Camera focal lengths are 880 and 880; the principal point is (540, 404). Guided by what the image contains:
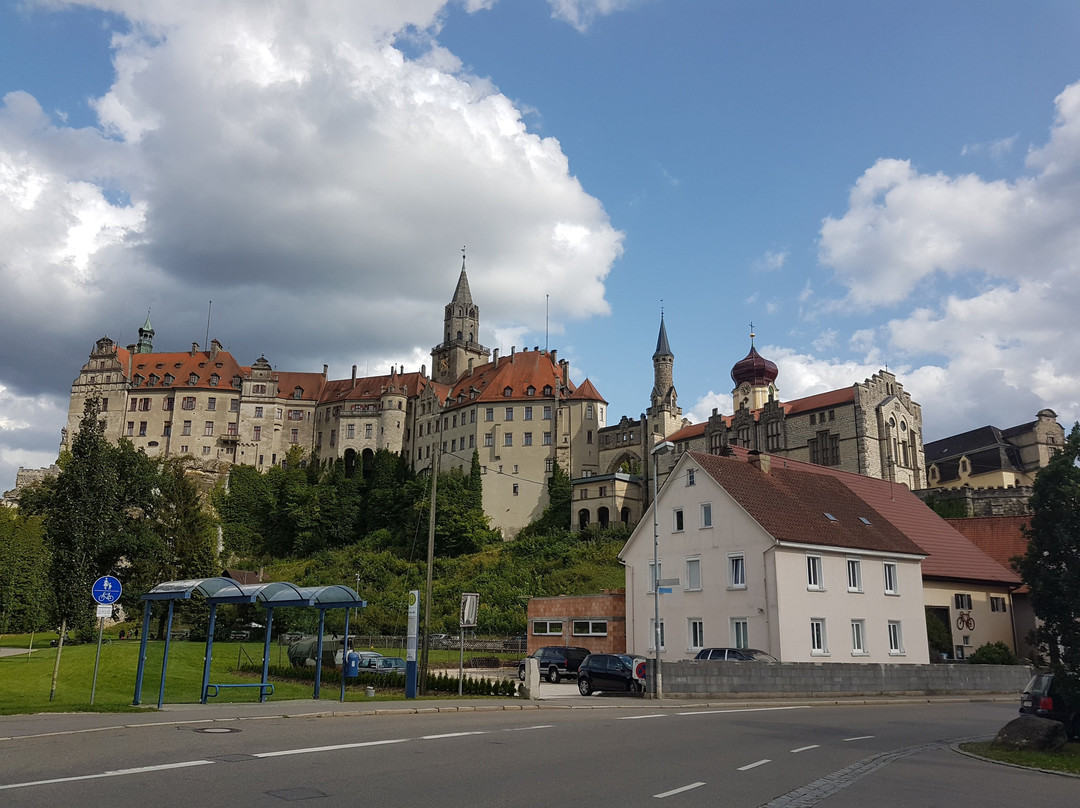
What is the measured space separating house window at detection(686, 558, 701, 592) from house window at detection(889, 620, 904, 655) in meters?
9.20

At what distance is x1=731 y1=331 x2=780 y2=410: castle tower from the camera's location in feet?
352

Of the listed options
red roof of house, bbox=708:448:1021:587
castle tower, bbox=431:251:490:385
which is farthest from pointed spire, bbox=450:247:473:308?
red roof of house, bbox=708:448:1021:587

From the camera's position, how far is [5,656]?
150ft

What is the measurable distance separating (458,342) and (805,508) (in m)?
88.9

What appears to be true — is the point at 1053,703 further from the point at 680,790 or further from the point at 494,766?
the point at 494,766

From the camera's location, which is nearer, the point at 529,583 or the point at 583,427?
the point at 529,583

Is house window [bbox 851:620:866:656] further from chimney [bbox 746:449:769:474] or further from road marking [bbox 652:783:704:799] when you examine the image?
road marking [bbox 652:783:704:799]

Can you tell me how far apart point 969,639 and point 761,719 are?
2985 cm

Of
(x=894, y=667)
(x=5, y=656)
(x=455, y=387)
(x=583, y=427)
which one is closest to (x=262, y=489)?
(x=455, y=387)

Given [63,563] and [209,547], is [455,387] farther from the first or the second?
[63,563]

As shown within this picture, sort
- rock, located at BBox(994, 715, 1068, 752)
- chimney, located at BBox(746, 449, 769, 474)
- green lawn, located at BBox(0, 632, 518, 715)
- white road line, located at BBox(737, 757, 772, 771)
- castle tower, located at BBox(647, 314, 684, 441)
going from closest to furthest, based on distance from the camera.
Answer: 1. white road line, located at BBox(737, 757, 772, 771)
2. rock, located at BBox(994, 715, 1068, 752)
3. green lawn, located at BBox(0, 632, 518, 715)
4. chimney, located at BBox(746, 449, 769, 474)
5. castle tower, located at BBox(647, 314, 684, 441)

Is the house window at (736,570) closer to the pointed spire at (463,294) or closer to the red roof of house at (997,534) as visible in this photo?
the red roof of house at (997,534)

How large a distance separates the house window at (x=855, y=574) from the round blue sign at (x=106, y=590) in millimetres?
30893

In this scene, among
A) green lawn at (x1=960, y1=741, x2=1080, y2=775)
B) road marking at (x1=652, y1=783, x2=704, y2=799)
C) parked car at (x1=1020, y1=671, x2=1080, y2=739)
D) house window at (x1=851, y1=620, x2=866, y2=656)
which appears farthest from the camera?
house window at (x1=851, y1=620, x2=866, y2=656)
